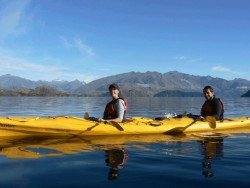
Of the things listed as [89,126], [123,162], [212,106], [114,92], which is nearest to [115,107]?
[114,92]

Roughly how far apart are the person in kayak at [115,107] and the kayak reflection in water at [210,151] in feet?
13.4

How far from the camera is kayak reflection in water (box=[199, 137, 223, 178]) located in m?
10.8

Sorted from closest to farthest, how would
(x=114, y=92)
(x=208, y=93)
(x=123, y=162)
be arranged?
(x=123, y=162) < (x=114, y=92) < (x=208, y=93)

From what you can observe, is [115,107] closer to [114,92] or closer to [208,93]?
[114,92]

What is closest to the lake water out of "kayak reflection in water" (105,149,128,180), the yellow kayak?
"kayak reflection in water" (105,149,128,180)

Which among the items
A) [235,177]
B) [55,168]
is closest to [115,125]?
[55,168]

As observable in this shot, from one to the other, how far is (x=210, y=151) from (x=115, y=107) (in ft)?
17.5

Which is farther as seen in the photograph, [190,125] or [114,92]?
[190,125]

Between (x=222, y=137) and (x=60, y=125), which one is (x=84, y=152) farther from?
(x=222, y=137)

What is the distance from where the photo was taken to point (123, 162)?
1185cm

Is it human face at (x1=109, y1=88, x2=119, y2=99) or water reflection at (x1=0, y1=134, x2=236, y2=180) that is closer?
water reflection at (x1=0, y1=134, x2=236, y2=180)

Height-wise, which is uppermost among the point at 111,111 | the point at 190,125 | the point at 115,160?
the point at 111,111

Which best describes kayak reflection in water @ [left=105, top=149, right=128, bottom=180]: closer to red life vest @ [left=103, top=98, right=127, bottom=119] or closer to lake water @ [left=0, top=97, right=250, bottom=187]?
lake water @ [left=0, top=97, right=250, bottom=187]

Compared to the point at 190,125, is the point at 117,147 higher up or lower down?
lower down
